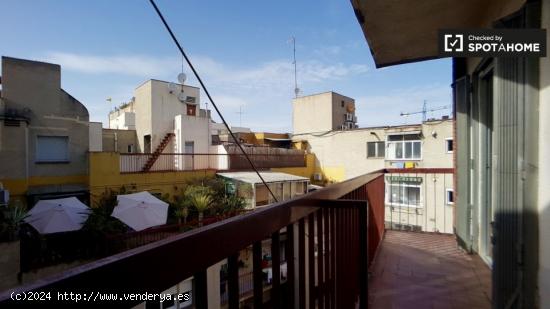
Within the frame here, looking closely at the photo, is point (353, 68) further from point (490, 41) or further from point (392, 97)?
point (490, 41)

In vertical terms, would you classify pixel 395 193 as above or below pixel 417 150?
below

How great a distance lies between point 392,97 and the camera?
16969mm

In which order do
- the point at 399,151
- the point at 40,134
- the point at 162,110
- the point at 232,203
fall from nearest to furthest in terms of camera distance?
the point at 40,134, the point at 232,203, the point at 399,151, the point at 162,110

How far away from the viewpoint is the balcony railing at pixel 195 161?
452 inches

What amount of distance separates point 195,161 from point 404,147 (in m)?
10.2

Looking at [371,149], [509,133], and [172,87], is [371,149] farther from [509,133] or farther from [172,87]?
[509,133]

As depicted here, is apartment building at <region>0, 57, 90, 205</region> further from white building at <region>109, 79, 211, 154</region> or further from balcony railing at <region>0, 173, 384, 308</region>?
balcony railing at <region>0, 173, 384, 308</region>

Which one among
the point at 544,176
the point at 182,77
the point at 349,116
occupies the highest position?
the point at 182,77

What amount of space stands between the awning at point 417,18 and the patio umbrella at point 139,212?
7227mm

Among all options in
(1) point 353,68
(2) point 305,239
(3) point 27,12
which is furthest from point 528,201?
(1) point 353,68

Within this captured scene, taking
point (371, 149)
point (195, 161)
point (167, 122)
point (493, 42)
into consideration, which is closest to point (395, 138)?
point (371, 149)

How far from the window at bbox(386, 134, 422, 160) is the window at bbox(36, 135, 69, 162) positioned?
14.1 meters

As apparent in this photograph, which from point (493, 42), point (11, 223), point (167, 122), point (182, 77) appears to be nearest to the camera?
point (493, 42)

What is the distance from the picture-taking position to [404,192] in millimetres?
13430
